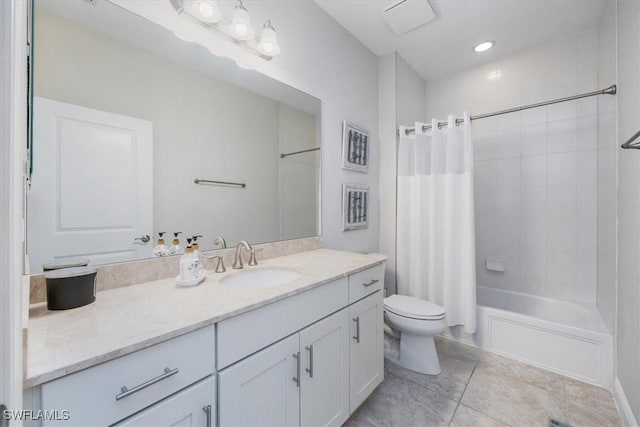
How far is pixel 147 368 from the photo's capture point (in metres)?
0.66

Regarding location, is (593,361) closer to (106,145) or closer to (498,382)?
(498,382)

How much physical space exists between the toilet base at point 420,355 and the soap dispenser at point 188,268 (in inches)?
60.5

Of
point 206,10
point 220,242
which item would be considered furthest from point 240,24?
point 220,242

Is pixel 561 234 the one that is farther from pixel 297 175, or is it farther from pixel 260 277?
pixel 260 277

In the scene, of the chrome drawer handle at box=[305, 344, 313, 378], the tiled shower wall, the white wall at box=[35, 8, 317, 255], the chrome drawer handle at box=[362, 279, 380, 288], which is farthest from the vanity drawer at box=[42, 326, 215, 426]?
the tiled shower wall

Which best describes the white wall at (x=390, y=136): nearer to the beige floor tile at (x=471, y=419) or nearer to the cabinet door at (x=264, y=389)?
the beige floor tile at (x=471, y=419)

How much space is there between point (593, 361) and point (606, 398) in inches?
7.8

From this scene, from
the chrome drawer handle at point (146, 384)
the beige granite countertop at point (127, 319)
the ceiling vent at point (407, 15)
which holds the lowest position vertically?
the chrome drawer handle at point (146, 384)

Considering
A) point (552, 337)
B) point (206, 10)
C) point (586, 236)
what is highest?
point (206, 10)

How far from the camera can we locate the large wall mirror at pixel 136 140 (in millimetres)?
917

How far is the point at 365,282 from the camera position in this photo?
57.4 inches

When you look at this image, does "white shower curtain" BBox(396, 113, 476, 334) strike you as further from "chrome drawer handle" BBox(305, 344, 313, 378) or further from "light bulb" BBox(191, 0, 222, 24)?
"light bulb" BBox(191, 0, 222, 24)

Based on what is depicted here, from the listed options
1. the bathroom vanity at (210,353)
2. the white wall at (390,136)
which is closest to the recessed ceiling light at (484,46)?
the white wall at (390,136)

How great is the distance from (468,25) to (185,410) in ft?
9.36
